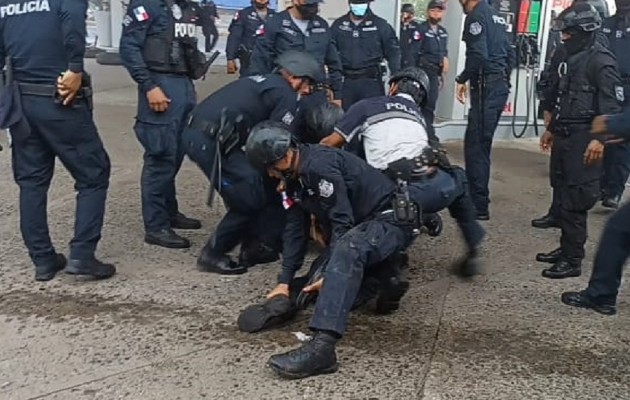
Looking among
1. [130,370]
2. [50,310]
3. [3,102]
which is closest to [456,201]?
[130,370]

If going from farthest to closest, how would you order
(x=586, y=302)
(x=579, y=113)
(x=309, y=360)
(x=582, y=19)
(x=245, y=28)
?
(x=245, y=28)
(x=579, y=113)
(x=582, y=19)
(x=586, y=302)
(x=309, y=360)

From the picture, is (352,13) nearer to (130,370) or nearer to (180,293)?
(180,293)

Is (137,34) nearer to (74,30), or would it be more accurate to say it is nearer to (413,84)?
(74,30)

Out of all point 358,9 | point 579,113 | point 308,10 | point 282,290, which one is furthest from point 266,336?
point 358,9

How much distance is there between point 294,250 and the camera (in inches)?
154

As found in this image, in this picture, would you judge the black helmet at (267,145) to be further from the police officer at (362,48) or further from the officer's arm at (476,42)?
the police officer at (362,48)

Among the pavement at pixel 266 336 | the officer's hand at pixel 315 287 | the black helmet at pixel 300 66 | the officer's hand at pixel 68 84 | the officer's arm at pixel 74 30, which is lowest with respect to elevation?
the pavement at pixel 266 336

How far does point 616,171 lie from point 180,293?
4080 millimetres

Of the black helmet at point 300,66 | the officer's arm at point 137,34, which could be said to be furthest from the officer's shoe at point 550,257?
the officer's arm at point 137,34

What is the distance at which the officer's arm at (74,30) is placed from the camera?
415cm

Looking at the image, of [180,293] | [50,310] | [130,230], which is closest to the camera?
[50,310]

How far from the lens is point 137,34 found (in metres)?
4.94

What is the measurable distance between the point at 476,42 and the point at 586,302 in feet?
8.10

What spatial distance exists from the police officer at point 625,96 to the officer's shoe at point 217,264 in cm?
350
